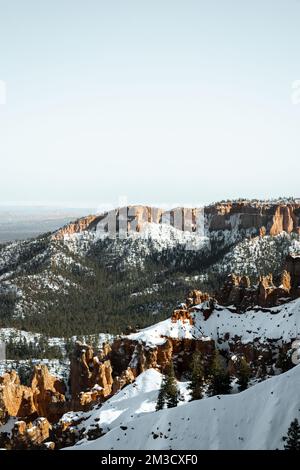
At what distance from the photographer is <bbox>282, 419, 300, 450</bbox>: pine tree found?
3881cm

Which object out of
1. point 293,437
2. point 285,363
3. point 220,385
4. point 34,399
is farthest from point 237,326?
point 293,437

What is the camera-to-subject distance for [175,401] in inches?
2532

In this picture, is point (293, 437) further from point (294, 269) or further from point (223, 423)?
point (294, 269)

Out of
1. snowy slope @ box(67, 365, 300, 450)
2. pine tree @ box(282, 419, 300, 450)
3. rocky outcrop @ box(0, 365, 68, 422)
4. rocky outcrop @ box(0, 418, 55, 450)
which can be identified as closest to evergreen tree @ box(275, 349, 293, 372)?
snowy slope @ box(67, 365, 300, 450)

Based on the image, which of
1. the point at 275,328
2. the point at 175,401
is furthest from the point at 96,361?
the point at 275,328

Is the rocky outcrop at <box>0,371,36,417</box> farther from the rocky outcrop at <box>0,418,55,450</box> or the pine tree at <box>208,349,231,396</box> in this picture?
the pine tree at <box>208,349,231,396</box>

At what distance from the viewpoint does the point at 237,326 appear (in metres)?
95.1

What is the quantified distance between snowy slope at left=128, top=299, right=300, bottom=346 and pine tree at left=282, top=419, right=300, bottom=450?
42.5 metres

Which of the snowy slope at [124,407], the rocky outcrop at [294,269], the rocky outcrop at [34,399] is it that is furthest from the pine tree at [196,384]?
the rocky outcrop at [294,269]

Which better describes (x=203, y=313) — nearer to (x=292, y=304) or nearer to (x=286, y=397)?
(x=292, y=304)

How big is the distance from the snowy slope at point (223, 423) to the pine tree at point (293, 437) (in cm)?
182

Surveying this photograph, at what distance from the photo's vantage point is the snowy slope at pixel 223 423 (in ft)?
147
